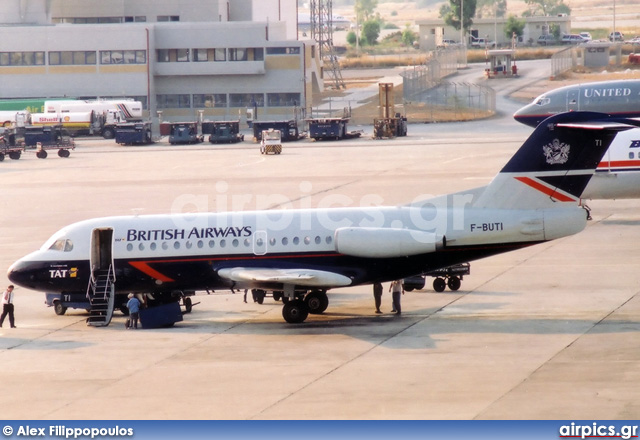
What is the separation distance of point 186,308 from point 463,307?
9.49 m

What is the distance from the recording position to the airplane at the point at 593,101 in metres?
73.0

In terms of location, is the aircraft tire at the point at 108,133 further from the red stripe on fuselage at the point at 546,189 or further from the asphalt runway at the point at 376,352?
the red stripe on fuselage at the point at 546,189

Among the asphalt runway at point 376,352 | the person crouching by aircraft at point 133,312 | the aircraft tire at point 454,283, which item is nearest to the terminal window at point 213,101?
the asphalt runway at point 376,352

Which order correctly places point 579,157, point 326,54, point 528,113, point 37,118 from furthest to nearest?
point 326,54 < point 37,118 < point 528,113 < point 579,157

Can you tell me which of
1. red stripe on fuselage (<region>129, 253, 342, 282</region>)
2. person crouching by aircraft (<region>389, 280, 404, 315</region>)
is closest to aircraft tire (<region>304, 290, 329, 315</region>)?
red stripe on fuselage (<region>129, 253, 342, 282</region>)

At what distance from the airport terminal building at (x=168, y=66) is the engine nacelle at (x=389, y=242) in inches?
3260

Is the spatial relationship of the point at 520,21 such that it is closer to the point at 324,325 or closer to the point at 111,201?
the point at 111,201

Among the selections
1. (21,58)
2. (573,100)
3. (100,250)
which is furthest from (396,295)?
(21,58)

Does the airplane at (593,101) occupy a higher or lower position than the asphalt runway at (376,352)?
higher

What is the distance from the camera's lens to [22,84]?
11688cm

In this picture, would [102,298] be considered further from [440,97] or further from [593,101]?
[440,97]

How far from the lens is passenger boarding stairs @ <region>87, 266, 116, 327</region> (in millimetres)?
33188

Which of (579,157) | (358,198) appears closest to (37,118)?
(358,198)

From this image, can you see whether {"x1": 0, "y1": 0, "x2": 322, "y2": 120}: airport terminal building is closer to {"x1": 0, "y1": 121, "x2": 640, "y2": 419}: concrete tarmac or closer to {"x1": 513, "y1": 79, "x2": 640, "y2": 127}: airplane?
{"x1": 513, "y1": 79, "x2": 640, "y2": 127}: airplane
